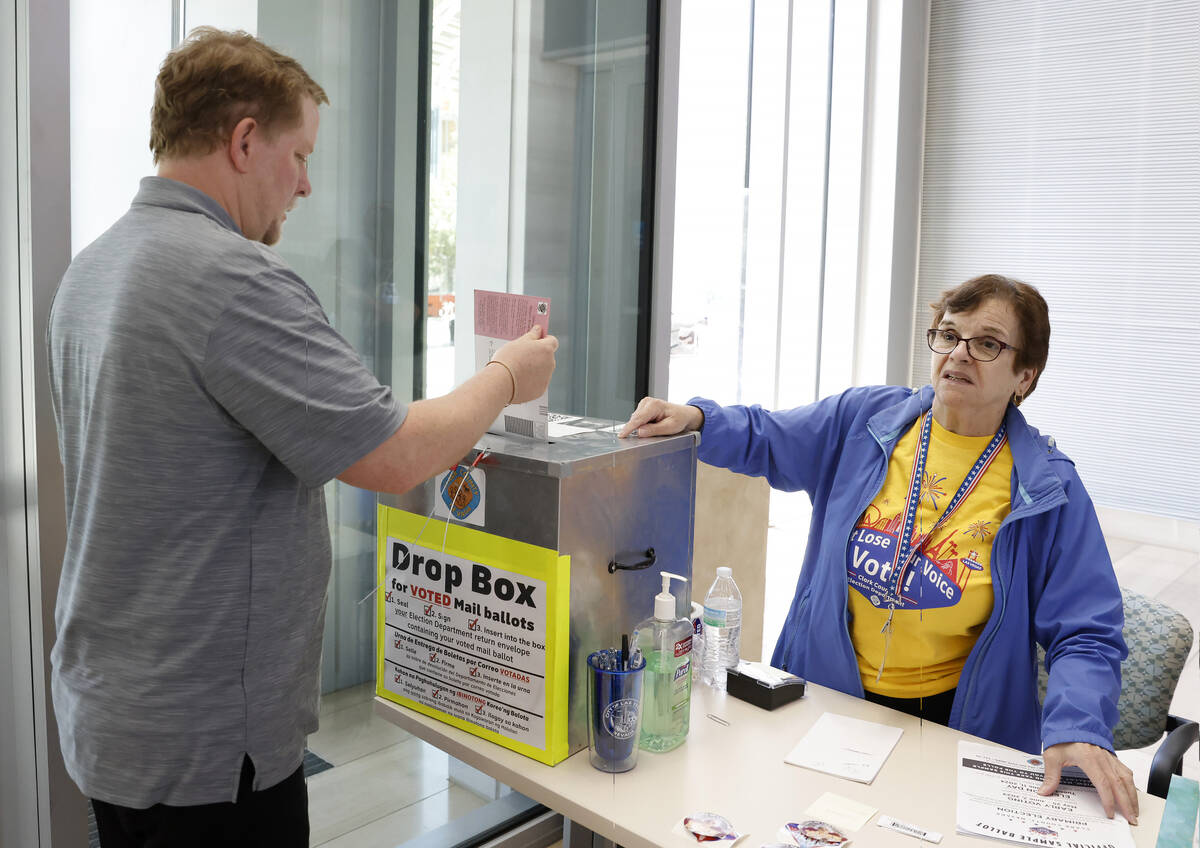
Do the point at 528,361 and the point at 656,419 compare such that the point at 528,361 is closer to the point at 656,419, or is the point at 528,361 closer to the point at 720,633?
the point at 656,419

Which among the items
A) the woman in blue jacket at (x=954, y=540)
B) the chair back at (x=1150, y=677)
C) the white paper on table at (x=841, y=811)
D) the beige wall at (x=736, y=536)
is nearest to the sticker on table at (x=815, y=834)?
the white paper on table at (x=841, y=811)

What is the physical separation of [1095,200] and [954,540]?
13.9 ft

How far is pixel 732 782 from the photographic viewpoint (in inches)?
56.6

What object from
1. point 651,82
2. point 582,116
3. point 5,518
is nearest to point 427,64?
point 582,116

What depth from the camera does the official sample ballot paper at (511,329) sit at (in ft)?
4.75

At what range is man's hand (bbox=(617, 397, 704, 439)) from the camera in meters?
1.70

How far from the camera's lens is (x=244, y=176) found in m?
1.25

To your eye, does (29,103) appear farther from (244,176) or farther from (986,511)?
(986,511)

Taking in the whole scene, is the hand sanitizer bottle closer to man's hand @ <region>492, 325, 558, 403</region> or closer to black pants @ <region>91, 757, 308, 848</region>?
man's hand @ <region>492, 325, 558, 403</region>

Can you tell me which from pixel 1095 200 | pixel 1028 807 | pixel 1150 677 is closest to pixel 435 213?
pixel 1028 807

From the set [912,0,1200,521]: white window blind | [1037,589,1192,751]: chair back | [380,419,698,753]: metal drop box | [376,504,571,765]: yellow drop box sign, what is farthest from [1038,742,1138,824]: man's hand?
[912,0,1200,521]: white window blind

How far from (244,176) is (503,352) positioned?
40cm

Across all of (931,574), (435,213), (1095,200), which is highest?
(1095,200)

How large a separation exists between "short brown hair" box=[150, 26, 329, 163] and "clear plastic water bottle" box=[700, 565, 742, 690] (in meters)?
1.09
